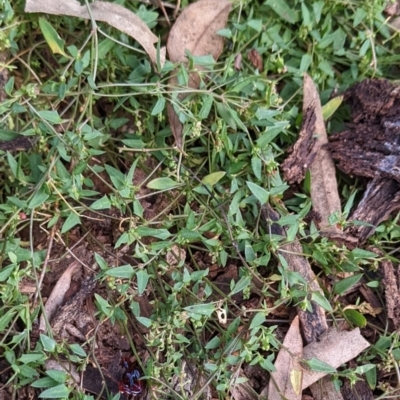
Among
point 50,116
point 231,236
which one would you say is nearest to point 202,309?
point 231,236

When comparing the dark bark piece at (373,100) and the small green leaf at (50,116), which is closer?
the small green leaf at (50,116)

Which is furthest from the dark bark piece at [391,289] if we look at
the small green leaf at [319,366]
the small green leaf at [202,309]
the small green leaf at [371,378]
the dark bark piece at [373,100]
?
the small green leaf at [202,309]

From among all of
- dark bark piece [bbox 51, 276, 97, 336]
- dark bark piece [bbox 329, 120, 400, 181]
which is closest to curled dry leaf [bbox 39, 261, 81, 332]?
dark bark piece [bbox 51, 276, 97, 336]

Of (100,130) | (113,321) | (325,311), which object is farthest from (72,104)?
(325,311)

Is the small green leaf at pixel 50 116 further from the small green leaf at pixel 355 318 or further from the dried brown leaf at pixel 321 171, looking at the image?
the small green leaf at pixel 355 318

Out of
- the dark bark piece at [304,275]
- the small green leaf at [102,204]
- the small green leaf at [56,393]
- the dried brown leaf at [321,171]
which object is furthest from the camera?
the dried brown leaf at [321,171]

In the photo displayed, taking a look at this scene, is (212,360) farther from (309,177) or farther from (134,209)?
(309,177)

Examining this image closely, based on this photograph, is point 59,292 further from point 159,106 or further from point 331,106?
point 331,106

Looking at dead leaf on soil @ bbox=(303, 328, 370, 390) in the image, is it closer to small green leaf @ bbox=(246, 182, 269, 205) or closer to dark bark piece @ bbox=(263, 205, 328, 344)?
dark bark piece @ bbox=(263, 205, 328, 344)
